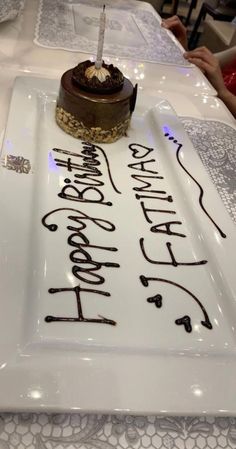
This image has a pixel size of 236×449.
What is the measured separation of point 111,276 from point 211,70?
1038 millimetres

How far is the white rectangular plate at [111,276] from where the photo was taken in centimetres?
49

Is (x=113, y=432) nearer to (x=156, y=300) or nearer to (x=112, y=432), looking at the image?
(x=112, y=432)

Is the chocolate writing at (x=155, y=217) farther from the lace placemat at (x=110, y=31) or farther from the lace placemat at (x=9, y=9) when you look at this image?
the lace placemat at (x=9, y=9)

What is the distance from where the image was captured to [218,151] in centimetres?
104

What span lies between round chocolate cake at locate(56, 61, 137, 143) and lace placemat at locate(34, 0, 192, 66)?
48cm

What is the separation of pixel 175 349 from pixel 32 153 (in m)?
0.50

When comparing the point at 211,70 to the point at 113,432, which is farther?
the point at 211,70

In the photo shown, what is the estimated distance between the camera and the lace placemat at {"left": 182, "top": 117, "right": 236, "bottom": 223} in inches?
35.9

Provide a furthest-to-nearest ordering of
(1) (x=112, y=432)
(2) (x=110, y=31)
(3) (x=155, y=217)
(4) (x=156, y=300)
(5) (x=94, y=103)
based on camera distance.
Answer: (2) (x=110, y=31)
(5) (x=94, y=103)
(3) (x=155, y=217)
(4) (x=156, y=300)
(1) (x=112, y=432)

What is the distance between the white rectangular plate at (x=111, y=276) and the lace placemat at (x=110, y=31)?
54 cm

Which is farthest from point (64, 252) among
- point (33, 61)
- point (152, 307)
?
point (33, 61)

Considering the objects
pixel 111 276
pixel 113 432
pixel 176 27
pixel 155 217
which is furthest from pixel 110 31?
pixel 113 432

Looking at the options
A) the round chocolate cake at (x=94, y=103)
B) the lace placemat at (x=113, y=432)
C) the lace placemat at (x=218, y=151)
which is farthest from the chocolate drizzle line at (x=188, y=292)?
the round chocolate cake at (x=94, y=103)

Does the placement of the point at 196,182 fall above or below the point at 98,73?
below
